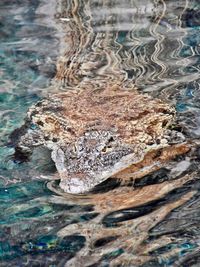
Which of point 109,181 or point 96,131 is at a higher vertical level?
point 96,131

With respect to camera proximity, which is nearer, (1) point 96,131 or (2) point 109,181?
(2) point 109,181

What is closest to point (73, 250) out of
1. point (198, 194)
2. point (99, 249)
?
point (99, 249)

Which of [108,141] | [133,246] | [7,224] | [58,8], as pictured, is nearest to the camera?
[133,246]

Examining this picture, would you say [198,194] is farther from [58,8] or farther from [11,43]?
[58,8]

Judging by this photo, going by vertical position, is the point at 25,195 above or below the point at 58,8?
below

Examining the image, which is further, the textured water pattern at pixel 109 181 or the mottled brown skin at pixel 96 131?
the mottled brown skin at pixel 96 131
